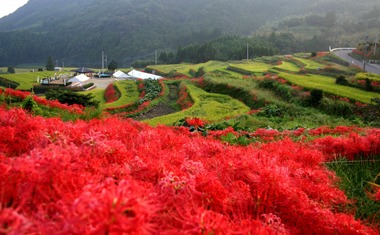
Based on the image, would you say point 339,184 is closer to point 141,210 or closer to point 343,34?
point 141,210

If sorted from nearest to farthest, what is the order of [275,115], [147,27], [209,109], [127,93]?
[275,115]
[209,109]
[127,93]
[147,27]

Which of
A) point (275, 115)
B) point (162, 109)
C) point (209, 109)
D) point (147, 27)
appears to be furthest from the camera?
point (147, 27)

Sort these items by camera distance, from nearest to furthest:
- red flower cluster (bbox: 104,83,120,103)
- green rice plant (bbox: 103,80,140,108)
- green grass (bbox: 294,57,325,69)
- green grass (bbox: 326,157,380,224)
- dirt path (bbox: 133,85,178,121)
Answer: green grass (bbox: 326,157,380,224) < dirt path (bbox: 133,85,178,121) < green rice plant (bbox: 103,80,140,108) < red flower cluster (bbox: 104,83,120,103) < green grass (bbox: 294,57,325,69)

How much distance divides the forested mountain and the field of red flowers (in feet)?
377

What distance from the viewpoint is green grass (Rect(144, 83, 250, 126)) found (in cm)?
1789

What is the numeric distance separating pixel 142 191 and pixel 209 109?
735 inches

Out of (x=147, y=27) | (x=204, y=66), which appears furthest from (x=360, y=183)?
(x=147, y=27)

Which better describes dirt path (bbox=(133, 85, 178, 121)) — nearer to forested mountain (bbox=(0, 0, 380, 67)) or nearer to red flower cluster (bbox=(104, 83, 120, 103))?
red flower cluster (bbox=(104, 83, 120, 103))

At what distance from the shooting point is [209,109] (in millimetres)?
20344

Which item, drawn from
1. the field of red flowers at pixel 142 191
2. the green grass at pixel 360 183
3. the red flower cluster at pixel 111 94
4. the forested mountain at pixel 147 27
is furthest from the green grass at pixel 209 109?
the forested mountain at pixel 147 27

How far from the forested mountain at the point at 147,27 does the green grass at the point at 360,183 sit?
11252 cm

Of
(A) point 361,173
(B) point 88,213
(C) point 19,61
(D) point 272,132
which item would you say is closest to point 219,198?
(B) point 88,213

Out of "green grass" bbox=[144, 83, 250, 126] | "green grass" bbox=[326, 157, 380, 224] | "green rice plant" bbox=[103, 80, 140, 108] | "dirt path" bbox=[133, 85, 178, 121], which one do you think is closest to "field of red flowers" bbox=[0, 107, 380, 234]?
"green grass" bbox=[326, 157, 380, 224]

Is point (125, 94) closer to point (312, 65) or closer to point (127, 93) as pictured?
point (127, 93)
